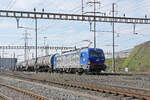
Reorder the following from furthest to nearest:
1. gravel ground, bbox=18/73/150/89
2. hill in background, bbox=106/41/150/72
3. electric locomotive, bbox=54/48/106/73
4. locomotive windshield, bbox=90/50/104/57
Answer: hill in background, bbox=106/41/150/72
locomotive windshield, bbox=90/50/104/57
electric locomotive, bbox=54/48/106/73
gravel ground, bbox=18/73/150/89

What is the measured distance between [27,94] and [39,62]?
1553 inches

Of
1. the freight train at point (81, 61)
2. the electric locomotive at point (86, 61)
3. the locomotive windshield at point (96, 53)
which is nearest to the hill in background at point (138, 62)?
the freight train at point (81, 61)

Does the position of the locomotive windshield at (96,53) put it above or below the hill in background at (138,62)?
above

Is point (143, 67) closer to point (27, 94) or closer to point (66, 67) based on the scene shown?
point (66, 67)

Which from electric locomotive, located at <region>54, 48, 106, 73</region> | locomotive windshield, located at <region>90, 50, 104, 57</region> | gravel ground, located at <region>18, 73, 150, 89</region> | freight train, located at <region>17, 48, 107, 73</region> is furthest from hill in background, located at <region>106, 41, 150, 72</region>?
gravel ground, located at <region>18, 73, 150, 89</region>

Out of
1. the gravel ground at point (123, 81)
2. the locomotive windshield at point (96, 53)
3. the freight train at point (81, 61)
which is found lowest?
the gravel ground at point (123, 81)

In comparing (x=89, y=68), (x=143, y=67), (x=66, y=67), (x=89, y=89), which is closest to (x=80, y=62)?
(x=89, y=68)

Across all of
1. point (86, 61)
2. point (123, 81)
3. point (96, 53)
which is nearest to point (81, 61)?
point (86, 61)

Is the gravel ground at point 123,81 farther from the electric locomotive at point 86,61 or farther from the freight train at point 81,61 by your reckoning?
the freight train at point 81,61

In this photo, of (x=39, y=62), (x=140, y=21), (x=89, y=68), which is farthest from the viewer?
(x=39, y=62)

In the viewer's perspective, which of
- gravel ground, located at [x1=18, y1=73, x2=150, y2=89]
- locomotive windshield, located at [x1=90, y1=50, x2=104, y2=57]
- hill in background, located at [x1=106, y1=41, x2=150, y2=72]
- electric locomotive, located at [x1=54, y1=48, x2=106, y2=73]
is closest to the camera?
gravel ground, located at [x1=18, y1=73, x2=150, y2=89]

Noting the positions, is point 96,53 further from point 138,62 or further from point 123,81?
point 138,62

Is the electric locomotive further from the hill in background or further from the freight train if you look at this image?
the hill in background

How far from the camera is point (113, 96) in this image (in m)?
14.7
